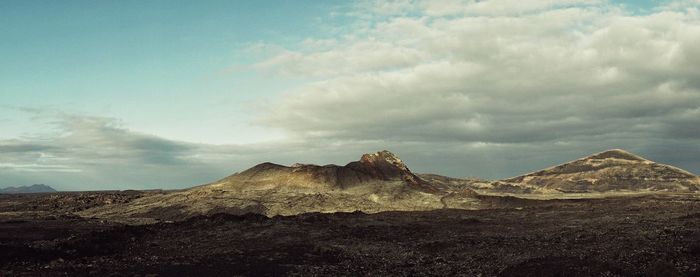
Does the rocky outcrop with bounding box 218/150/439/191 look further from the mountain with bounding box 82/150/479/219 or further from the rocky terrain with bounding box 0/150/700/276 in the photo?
the rocky terrain with bounding box 0/150/700/276

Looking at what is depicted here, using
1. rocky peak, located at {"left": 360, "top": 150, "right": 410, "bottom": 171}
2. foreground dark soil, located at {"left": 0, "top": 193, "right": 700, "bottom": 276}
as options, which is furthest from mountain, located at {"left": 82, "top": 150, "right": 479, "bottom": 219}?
foreground dark soil, located at {"left": 0, "top": 193, "right": 700, "bottom": 276}

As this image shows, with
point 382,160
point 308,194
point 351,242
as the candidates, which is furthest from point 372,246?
point 382,160

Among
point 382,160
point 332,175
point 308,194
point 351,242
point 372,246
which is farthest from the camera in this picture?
point 382,160

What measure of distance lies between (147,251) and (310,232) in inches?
721

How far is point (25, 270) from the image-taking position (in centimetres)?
3772

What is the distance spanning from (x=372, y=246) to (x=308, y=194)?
5059 centimetres

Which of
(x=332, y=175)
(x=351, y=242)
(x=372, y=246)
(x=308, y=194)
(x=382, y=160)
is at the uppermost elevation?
(x=382, y=160)

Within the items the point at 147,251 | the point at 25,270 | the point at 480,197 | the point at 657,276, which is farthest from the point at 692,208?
the point at 25,270

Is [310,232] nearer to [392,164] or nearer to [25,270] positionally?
[25,270]

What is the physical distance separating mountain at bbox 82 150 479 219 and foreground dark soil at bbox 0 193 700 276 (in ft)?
68.0

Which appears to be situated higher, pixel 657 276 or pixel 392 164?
pixel 392 164

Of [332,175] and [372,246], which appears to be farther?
[332,175]

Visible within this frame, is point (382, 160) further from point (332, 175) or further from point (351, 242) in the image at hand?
point (351, 242)

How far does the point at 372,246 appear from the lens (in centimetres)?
5116
